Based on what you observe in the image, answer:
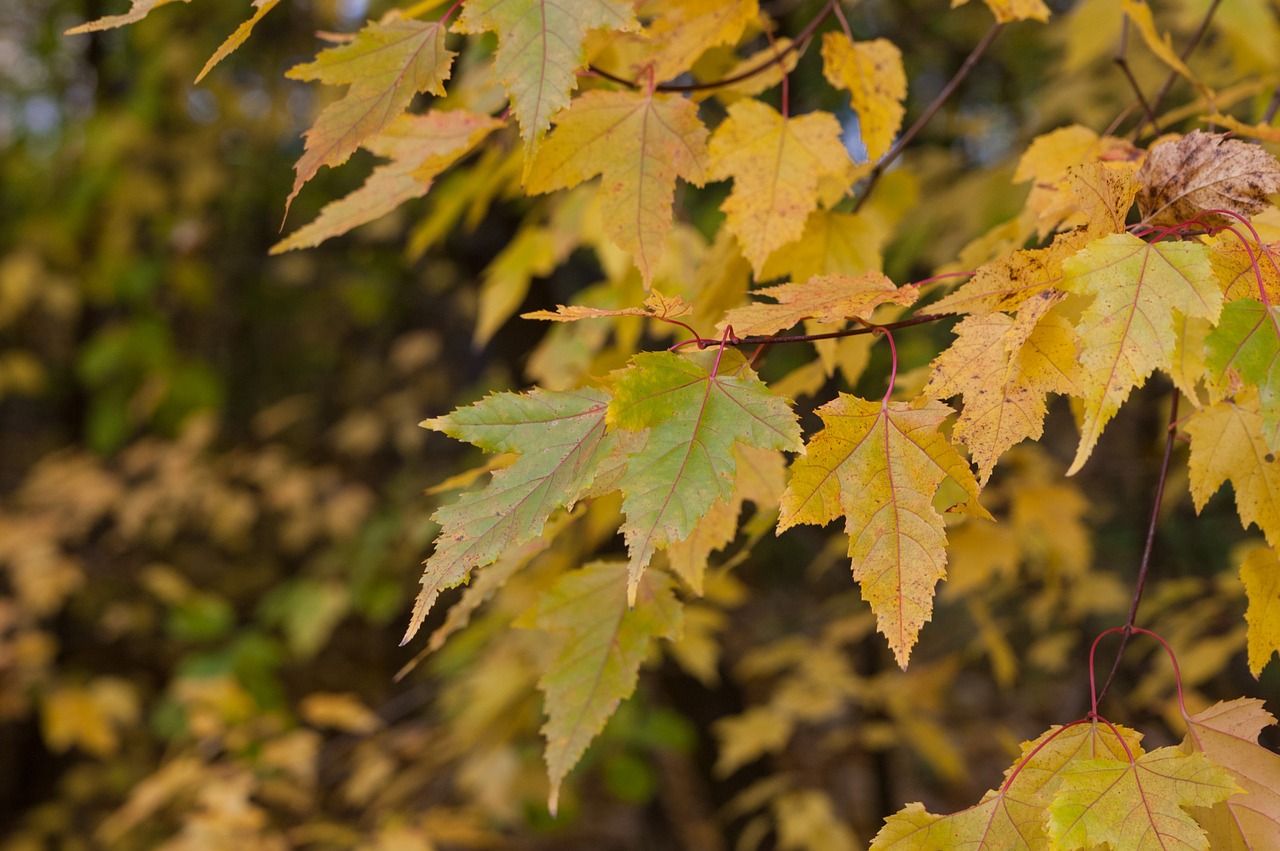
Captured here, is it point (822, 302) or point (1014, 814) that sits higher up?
point (822, 302)

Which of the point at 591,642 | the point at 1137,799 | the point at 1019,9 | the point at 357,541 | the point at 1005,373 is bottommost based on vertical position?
the point at 357,541

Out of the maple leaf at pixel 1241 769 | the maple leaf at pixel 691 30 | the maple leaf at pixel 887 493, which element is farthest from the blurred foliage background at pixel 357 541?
the maple leaf at pixel 1241 769

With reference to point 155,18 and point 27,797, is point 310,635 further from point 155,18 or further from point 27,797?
point 155,18

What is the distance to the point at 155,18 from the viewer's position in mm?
3189

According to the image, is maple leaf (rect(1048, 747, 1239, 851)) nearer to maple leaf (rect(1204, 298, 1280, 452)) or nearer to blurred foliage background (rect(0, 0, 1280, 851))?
maple leaf (rect(1204, 298, 1280, 452))

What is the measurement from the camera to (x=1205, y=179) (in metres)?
0.64

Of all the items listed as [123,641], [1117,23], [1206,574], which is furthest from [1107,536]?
[123,641]

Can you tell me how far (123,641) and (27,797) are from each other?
2.28ft

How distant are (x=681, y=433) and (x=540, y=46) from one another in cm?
30

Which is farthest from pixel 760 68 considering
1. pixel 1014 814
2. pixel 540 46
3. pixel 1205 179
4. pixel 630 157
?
pixel 1014 814

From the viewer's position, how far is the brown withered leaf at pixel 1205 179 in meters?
0.62

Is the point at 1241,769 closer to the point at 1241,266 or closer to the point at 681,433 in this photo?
the point at 1241,266

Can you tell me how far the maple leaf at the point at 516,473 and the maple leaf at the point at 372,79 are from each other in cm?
22

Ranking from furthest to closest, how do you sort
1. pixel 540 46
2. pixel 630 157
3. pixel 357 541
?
pixel 357 541 < pixel 630 157 < pixel 540 46
